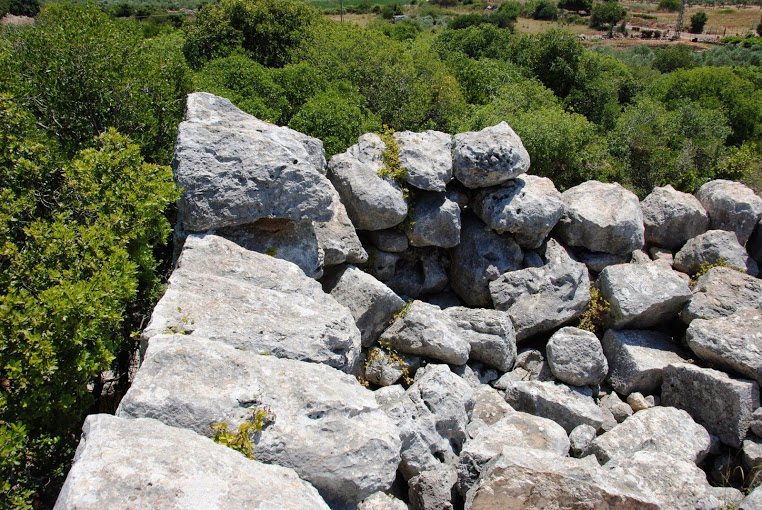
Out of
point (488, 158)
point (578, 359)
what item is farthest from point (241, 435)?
point (488, 158)

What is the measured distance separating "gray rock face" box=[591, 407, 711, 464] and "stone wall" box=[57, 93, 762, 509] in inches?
1.4

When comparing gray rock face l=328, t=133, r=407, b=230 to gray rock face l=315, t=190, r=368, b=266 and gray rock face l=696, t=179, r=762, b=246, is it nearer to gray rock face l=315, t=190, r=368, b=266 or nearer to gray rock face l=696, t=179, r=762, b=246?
gray rock face l=315, t=190, r=368, b=266

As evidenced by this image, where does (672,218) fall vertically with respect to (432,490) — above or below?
above

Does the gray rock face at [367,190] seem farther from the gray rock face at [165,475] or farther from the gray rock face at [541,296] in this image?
the gray rock face at [165,475]

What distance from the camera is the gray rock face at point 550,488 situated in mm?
6562

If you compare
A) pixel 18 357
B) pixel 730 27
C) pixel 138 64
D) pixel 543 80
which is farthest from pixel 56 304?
pixel 730 27

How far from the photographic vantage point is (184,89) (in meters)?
11.6

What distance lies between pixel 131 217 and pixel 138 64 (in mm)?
4479

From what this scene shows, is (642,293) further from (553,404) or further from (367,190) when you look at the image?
(367,190)

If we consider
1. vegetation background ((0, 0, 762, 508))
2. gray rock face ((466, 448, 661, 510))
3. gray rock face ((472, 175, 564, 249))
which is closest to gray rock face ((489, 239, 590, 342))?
gray rock face ((472, 175, 564, 249))

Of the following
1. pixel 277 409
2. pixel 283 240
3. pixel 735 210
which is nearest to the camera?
pixel 277 409

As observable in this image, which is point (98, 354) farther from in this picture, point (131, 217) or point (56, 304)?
point (131, 217)

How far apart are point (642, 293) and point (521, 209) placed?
2.73 m

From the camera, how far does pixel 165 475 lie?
4.29m
